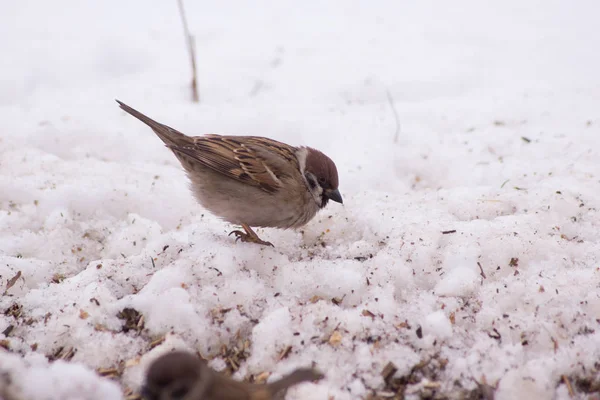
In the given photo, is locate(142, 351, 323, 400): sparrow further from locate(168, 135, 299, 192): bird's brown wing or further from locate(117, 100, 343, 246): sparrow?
locate(168, 135, 299, 192): bird's brown wing

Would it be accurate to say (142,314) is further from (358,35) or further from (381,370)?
(358,35)

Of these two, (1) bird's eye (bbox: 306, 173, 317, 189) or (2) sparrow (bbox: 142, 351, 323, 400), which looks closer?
(2) sparrow (bbox: 142, 351, 323, 400)

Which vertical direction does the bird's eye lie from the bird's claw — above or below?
above

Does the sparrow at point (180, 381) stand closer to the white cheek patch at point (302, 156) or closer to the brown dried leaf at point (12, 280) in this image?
the brown dried leaf at point (12, 280)

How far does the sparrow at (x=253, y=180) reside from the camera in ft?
10.9

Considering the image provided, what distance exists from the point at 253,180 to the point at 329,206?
0.87 metres

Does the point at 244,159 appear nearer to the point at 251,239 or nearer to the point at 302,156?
the point at 302,156

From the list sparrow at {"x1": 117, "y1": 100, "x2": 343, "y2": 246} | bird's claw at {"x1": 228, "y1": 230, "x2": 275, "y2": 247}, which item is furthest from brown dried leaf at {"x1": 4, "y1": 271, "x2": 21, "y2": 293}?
bird's claw at {"x1": 228, "y1": 230, "x2": 275, "y2": 247}

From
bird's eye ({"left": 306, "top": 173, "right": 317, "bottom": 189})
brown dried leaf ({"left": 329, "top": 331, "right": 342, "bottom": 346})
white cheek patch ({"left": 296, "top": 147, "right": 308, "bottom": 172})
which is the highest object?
white cheek patch ({"left": 296, "top": 147, "right": 308, "bottom": 172})

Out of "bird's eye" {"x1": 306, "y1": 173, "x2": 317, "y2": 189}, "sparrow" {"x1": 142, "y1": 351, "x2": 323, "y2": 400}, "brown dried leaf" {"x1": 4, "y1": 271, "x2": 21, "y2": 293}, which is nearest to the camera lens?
"sparrow" {"x1": 142, "y1": 351, "x2": 323, "y2": 400}

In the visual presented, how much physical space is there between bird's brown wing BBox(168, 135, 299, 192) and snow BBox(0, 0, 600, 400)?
454 mm

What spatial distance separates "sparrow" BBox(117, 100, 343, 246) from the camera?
3.31 metres

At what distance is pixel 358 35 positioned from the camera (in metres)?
6.92

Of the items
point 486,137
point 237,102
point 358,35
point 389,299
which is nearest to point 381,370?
point 389,299
